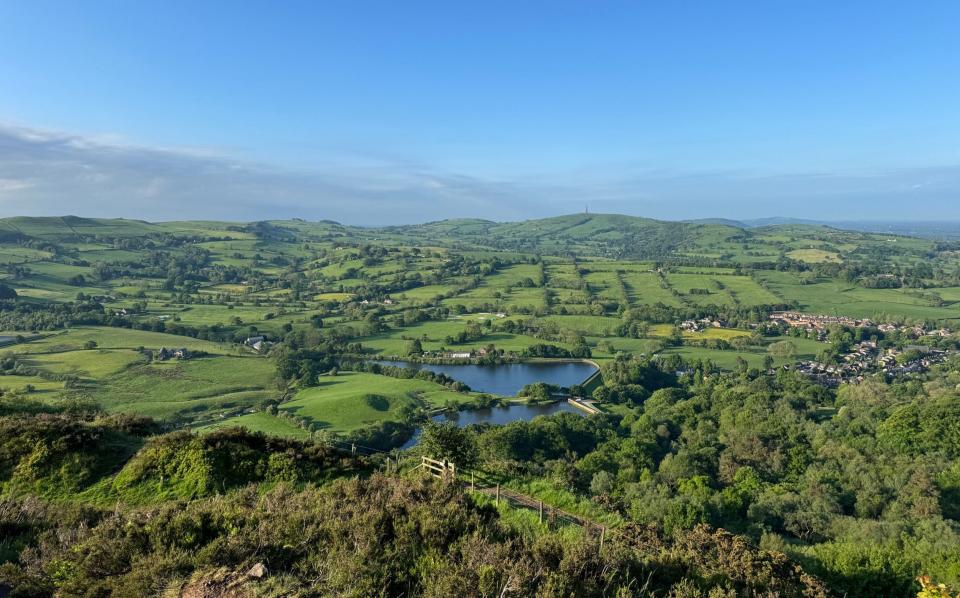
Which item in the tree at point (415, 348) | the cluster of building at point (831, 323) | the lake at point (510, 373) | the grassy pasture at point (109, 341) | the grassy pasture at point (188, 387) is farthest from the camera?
the cluster of building at point (831, 323)

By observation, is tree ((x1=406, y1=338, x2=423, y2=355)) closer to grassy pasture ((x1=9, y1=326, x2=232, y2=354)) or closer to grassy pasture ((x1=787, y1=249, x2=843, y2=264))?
grassy pasture ((x1=9, y1=326, x2=232, y2=354))

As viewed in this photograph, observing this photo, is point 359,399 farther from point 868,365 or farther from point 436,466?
point 868,365

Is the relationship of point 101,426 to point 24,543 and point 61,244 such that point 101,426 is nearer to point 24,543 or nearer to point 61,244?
point 24,543

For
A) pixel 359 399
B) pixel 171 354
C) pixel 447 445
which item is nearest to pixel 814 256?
pixel 359 399

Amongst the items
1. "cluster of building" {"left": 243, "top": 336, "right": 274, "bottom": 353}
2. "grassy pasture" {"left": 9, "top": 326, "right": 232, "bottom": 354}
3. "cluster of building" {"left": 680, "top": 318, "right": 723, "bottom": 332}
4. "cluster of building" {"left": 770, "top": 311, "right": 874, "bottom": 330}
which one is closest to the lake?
"cluster of building" {"left": 243, "top": 336, "right": 274, "bottom": 353}

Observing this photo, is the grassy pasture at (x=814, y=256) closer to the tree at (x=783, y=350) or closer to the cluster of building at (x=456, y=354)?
Result: the tree at (x=783, y=350)

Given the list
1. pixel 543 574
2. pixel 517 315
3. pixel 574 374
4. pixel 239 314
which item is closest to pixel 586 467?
pixel 543 574

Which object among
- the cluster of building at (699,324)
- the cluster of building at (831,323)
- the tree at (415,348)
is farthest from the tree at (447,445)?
the cluster of building at (831,323)
